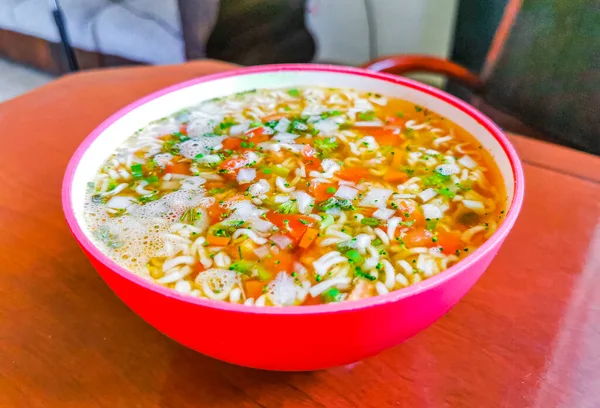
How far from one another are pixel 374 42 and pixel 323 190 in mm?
2839

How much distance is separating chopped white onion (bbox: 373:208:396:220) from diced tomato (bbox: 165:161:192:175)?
44cm

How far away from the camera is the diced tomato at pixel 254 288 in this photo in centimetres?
83

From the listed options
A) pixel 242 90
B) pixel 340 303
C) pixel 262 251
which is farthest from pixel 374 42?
pixel 340 303

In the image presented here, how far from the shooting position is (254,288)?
84 cm

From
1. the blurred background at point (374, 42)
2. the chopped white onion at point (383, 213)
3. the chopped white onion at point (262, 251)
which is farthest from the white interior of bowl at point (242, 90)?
the blurred background at point (374, 42)

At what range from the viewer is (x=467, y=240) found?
935 millimetres

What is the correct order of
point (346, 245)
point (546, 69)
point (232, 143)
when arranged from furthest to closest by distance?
point (546, 69), point (232, 143), point (346, 245)

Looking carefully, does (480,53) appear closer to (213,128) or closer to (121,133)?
(213,128)

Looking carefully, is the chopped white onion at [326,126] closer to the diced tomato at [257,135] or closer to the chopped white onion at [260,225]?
the diced tomato at [257,135]

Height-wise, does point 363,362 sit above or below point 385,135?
below

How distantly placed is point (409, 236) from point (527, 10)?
1764mm

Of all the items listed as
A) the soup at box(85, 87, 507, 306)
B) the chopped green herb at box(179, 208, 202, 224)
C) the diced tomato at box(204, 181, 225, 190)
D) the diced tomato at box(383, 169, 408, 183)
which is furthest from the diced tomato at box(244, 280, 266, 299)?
the diced tomato at box(383, 169, 408, 183)

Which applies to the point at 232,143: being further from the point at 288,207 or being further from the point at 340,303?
the point at 340,303

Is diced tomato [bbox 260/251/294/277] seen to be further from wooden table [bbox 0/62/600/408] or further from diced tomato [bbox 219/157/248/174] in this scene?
diced tomato [bbox 219/157/248/174]
